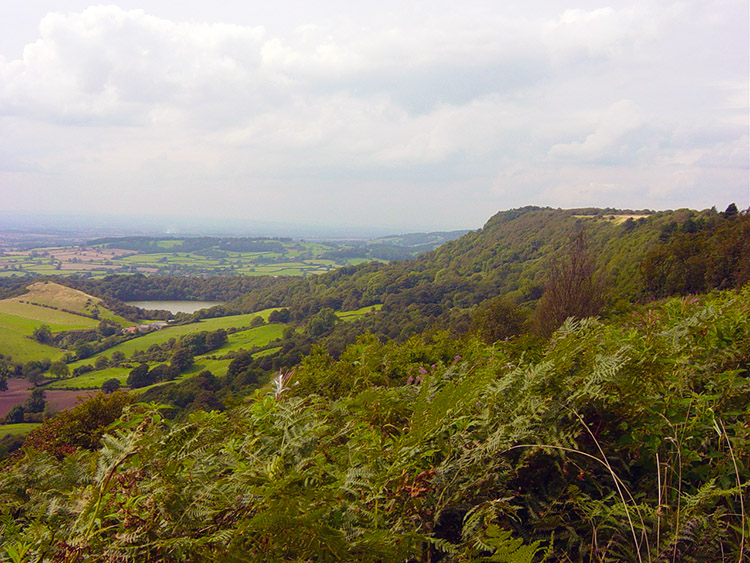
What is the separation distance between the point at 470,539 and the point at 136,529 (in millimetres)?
1034

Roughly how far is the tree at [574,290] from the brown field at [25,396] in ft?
126

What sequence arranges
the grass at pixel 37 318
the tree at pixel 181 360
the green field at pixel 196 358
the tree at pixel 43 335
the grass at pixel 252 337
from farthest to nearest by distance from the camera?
1. the grass at pixel 37 318
2. the tree at pixel 43 335
3. the grass at pixel 252 337
4. the tree at pixel 181 360
5. the green field at pixel 196 358

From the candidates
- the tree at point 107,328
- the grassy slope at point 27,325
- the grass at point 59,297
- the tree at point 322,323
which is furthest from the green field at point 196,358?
the grass at point 59,297

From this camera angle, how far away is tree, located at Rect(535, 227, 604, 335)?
1625 cm

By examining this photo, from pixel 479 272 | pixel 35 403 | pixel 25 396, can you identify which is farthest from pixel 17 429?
pixel 479 272

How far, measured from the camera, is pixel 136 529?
1.17m

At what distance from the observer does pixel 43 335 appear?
63938mm

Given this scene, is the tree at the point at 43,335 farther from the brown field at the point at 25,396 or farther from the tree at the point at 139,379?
the tree at the point at 139,379

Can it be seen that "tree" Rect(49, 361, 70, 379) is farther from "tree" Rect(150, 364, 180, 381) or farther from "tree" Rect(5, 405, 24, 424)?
"tree" Rect(5, 405, 24, 424)

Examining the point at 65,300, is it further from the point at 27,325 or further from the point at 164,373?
the point at 164,373

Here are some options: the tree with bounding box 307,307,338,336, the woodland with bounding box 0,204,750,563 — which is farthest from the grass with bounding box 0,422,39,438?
the tree with bounding box 307,307,338,336

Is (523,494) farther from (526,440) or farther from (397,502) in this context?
(397,502)

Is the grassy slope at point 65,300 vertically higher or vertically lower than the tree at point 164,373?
higher

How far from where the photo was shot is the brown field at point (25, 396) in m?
36.6
